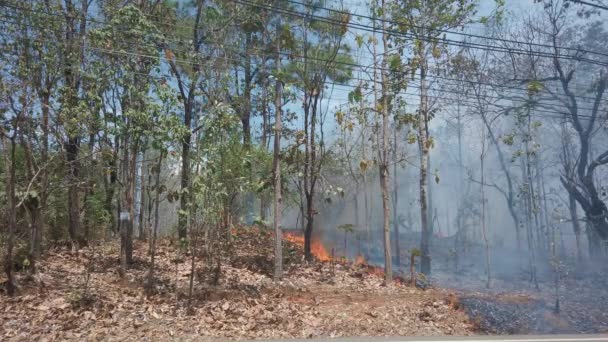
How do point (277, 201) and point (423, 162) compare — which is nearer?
point (277, 201)

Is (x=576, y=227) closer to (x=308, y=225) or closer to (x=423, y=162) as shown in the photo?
(x=423, y=162)

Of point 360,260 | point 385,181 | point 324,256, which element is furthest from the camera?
point 360,260

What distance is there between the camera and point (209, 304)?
A: 10.0m

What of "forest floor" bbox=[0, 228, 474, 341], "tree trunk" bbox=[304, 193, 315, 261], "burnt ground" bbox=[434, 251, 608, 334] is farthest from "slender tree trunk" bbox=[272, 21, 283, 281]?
"burnt ground" bbox=[434, 251, 608, 334]

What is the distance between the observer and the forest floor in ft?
27.6

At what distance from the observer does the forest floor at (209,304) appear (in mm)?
8422

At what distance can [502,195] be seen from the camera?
24.3 metres

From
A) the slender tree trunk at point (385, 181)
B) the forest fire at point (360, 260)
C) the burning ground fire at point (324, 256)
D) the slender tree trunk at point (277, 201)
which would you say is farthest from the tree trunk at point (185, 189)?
the forest fire at point (360, 260)

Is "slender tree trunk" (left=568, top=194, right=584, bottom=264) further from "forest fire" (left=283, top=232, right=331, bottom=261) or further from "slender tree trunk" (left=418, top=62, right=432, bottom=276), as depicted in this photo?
"forest fire" (left=283, top=232, right=331, bottom=261)

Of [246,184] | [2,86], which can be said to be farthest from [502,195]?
[2,86]

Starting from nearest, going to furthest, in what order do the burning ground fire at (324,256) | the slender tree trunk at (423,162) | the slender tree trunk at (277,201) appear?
1. the slender tree trunk at (277,201)
2. the burning ground fire at (324,256)
3. the slender tree trunk at (423,162)

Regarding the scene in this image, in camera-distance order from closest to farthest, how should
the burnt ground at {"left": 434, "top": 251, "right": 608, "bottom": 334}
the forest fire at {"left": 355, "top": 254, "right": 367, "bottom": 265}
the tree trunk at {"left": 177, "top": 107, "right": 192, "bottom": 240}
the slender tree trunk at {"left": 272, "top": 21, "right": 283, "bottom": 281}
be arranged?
the tree trunk at {"left": 177, "top": 107, "right": 192, "bottom": 240} < the burnt ground at {"left": 434, "top": 251, "right": 608, "bottom": 334} < the slender tree trunk at {"left": 272, "top": 21, "right": 283, "bottom": 281} < the forest fire at {"left": 355, "top": 254, "right": 367, "bottom": 265}

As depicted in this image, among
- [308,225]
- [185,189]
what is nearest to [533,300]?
[308,225]

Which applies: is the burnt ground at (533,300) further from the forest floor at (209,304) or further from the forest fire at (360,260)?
the forest fire at (360,260)
